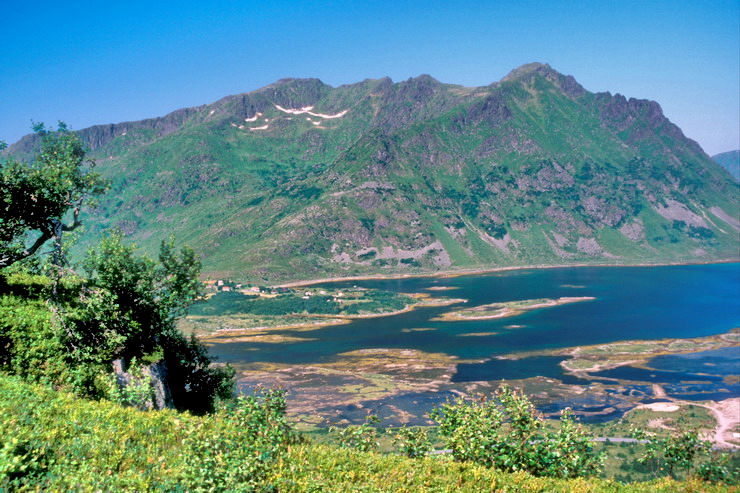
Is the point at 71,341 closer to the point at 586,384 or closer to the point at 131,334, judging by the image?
the point at 131,334

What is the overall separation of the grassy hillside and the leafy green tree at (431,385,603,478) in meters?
2.81

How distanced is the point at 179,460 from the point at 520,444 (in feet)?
49.2

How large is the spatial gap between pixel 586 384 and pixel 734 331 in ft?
324

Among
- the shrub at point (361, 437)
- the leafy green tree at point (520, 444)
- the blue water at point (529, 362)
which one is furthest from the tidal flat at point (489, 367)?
the leafy green tree at point (520, 444)

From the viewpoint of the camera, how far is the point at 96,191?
1371 inches

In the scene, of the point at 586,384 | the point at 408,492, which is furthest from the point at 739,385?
the point at 408,492

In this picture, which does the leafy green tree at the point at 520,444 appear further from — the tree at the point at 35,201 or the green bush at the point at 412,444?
the tree at the point at 35,201

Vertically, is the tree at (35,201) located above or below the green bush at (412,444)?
above

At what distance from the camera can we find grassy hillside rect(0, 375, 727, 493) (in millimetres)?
11492

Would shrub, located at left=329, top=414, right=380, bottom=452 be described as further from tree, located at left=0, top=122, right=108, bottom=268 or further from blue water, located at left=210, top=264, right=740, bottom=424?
blue water, located at left=210, top=264, right=740, bottom=424

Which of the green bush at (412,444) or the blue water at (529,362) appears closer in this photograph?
the green bush at (412,444)

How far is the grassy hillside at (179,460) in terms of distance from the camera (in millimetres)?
11492

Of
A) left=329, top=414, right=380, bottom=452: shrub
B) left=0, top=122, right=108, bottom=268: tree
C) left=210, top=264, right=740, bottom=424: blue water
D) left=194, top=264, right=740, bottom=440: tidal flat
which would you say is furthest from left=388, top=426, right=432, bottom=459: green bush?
left=210, top=264, right=740, bottom=424: blue water

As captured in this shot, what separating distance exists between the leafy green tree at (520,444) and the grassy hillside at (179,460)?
111 inches
